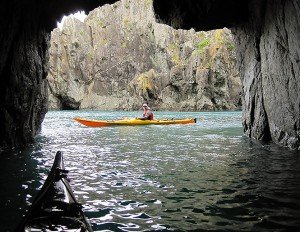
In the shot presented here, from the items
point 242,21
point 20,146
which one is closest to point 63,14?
point 20,146

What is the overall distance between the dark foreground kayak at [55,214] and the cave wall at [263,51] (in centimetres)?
1014

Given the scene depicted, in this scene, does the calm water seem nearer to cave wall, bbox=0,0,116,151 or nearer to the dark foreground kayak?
the dark foreground kayak

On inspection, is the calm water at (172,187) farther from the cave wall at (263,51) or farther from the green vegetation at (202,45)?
the green vegetation at (202,45)

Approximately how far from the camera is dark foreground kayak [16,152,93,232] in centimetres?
466

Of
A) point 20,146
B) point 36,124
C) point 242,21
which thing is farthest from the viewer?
point 36,124

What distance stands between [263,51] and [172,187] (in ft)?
35.7

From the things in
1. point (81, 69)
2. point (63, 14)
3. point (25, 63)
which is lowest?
point (25, 63)

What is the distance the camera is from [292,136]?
47.8 feet

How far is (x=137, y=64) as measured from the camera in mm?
104938

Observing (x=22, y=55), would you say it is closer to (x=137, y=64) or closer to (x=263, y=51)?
(x=263, y=51)

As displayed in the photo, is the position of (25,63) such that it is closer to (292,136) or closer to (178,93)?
(292,136)

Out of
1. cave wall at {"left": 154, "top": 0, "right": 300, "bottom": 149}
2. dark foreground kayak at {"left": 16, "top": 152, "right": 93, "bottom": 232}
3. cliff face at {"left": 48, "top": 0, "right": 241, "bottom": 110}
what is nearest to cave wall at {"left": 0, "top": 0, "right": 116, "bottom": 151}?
cave wall at {"left": 154, "top": 0, "right": 300, "bottom": 149}

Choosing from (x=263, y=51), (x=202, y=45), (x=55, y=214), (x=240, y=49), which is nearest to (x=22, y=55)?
(x=55, y=214)

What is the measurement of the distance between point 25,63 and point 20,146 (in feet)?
12.8
